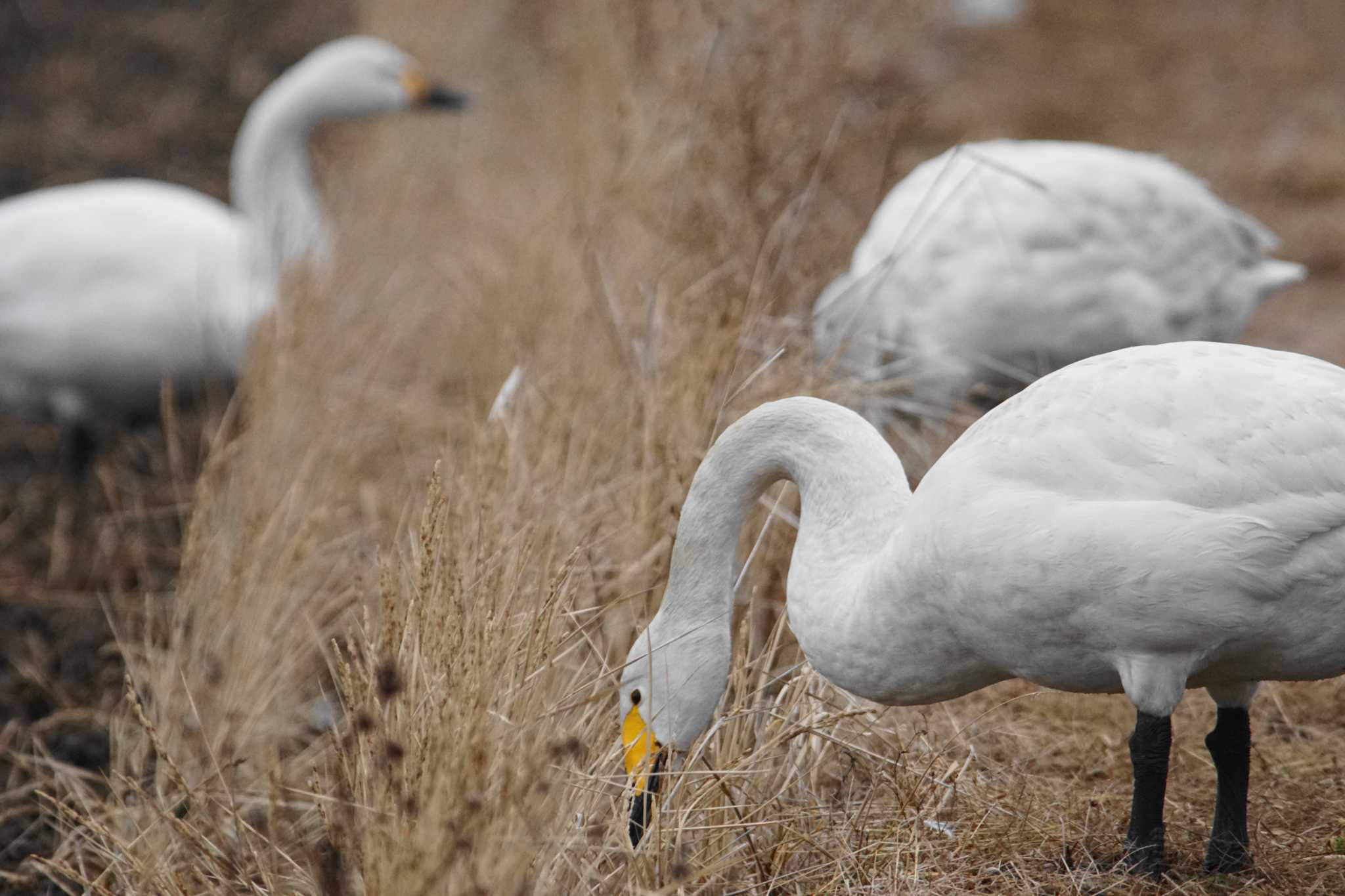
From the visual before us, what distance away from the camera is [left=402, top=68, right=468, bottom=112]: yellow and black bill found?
7.20 m

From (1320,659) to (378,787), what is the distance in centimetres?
158

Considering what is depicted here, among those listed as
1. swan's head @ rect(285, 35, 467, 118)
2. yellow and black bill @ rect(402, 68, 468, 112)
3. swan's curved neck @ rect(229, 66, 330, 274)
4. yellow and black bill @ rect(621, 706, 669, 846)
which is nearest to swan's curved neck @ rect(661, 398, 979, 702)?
yellow and black bill @ rect(621, 706, 669, 846)

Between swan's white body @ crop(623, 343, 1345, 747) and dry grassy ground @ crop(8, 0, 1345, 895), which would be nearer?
swan's white body @ crop(623, 343, 1345, 747)

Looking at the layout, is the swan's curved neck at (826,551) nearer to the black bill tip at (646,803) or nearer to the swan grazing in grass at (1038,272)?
the black bill tip at (646,803)

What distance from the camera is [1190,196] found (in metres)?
4.83

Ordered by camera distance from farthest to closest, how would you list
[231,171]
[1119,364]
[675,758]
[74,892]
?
1. [231,171]
2. [74,892]
3. [675,758]
4. [1119,364]

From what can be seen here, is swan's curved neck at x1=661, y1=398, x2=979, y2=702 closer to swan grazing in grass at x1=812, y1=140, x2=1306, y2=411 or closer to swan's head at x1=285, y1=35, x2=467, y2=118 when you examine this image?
swan grazing in grass at x1=812, y1=140, x2=1306, y2=411

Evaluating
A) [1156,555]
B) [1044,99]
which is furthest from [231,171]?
[1156,555]

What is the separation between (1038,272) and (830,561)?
2.15 m

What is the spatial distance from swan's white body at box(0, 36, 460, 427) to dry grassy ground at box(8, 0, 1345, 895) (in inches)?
19.2

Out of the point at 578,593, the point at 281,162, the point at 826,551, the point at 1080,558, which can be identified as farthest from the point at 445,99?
the point at 1080,558

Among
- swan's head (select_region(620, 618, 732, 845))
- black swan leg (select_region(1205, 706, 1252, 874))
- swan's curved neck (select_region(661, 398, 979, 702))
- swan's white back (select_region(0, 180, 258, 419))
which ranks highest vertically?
swan's curved neck (select_region(661, 398, 979, 702))

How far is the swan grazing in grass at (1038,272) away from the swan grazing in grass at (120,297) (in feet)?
8.19

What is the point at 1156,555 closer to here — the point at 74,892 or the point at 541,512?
the point at 541,512
